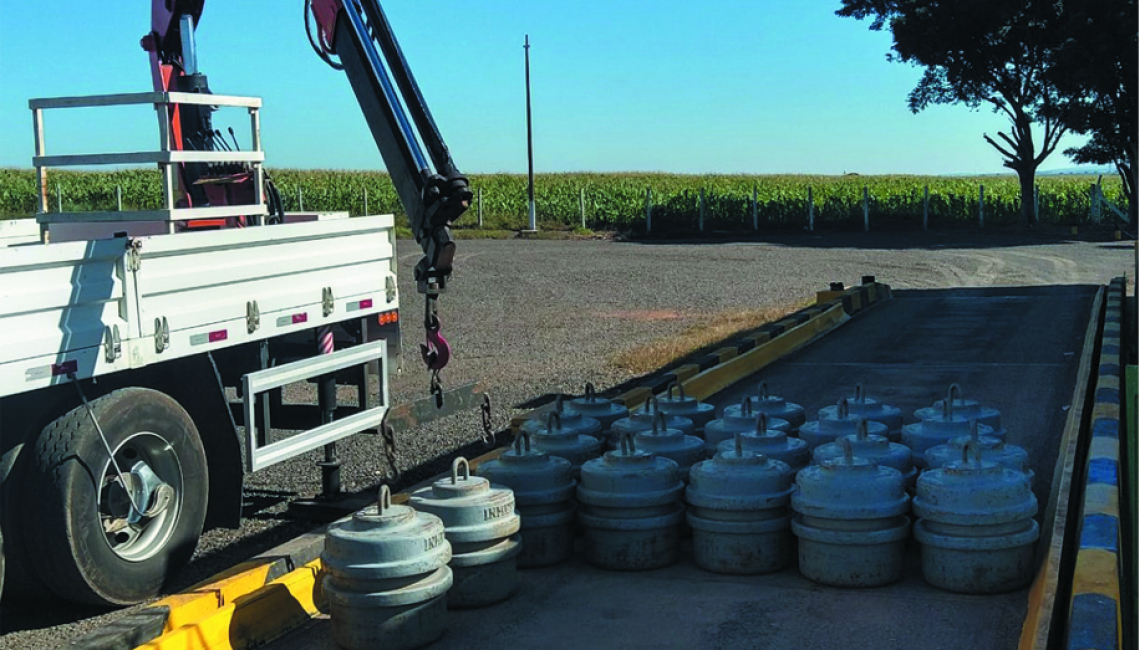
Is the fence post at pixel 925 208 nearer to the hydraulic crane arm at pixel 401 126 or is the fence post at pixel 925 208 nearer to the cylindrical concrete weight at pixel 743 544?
the hydraulic crane arm at pixel 401 126

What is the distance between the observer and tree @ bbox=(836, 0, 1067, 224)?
3712cm

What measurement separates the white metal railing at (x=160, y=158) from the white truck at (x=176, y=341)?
0.01 metres

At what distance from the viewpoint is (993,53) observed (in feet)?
125

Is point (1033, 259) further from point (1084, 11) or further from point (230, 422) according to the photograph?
point (230, 422)

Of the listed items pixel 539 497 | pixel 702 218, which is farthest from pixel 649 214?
pixel 539 497

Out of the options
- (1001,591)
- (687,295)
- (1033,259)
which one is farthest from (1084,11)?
(1001,591)

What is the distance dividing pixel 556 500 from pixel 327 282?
7.71 feet

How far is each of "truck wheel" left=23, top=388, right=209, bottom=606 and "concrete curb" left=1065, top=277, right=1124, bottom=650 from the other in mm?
4036

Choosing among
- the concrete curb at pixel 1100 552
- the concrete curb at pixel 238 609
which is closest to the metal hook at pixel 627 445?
the concrete curb at pixel 238 609

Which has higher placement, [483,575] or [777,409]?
[777,409]

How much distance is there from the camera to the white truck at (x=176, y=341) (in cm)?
545

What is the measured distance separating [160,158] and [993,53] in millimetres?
35117

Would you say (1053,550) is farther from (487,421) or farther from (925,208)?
(925,208)

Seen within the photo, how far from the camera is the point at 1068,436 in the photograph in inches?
306
